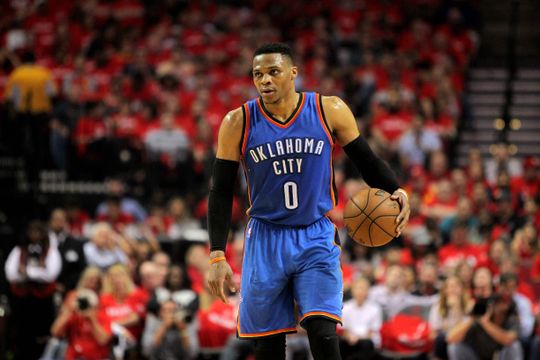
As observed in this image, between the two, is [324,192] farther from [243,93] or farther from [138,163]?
[243,93]

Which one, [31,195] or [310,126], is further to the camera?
[31,195]

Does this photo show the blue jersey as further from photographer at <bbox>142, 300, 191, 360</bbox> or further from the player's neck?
photographer at <bbox>142, 300, 191, 360</bbox>

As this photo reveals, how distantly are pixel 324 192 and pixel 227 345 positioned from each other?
4429mm

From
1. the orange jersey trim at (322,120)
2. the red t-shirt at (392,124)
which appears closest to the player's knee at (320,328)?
the orange jersey trim at (322,120)

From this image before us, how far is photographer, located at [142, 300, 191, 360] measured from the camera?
942cm

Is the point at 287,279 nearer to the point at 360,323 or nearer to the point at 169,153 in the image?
the point at 360,323

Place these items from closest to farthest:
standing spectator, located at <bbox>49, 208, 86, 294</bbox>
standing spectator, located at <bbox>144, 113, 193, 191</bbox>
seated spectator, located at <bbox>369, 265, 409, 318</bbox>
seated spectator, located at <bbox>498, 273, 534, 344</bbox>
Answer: seated spectator, located at <bbox>498, 273, 534, 344</bbox> < seated spectator, located at <bbox>369, 265, 409, 318</bbox> < standing spectator, located at <bbox>49, 208, 86, 294</bbox> < standing spectator, located at <bbox>144, 113, 193, 191</bbox>

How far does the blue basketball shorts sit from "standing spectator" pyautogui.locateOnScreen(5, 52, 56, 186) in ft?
25.7

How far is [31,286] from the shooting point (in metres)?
10.3

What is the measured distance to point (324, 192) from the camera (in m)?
5.49

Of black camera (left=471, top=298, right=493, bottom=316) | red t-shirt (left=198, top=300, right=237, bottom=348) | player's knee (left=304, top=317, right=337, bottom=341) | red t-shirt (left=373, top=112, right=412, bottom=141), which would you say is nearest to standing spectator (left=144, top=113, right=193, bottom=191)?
red t-shirt (left=373, top=112, right=412, bottom=141)

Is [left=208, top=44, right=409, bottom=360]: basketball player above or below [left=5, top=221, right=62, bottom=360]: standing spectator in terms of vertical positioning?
above

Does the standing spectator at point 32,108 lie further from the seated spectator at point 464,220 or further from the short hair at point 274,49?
the short hair at point 274,49

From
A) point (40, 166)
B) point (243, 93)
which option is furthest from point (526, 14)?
point (40, 166)
